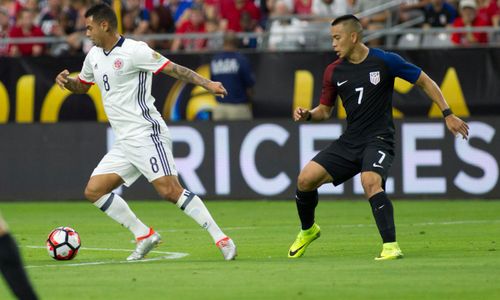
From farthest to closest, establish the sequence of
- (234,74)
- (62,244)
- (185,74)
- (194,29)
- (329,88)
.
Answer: (194,29) → (234,74) → (329,88) → (62,244) → (185,74)

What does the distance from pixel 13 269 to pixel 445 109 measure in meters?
5.66

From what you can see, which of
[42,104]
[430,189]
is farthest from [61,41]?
[430,189]

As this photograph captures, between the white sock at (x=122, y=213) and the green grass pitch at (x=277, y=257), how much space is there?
0.35 m

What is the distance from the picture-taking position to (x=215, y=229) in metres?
11.6

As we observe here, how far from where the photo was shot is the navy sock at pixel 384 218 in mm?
11344

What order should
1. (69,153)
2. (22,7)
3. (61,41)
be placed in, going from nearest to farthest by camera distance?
(69,153), (61,41), (22,7)

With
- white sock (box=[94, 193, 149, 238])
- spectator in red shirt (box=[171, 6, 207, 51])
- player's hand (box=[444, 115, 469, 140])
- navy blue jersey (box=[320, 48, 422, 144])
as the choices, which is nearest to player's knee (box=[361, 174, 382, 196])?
navy blue jersey (box=[320, 48, 422, 144])

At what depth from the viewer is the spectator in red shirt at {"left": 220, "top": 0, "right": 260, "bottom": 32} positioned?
75.8 feet

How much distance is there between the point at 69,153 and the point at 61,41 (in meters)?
2.57

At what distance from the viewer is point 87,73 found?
12289mm

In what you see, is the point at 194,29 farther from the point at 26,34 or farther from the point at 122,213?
the point at 122,213

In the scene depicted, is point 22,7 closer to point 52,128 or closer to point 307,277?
point 52,128

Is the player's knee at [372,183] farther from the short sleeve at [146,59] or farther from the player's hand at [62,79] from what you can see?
the player's hand at [62,79]

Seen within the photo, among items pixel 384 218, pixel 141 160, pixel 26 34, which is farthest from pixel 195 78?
pixel 26 34
